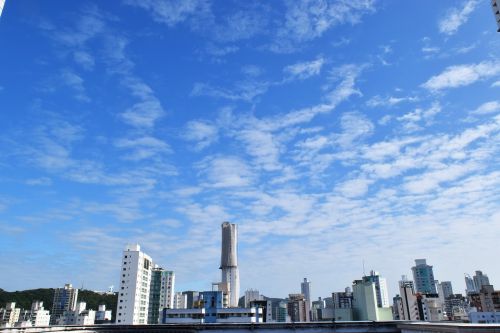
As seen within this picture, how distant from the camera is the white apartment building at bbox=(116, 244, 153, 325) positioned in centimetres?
9125

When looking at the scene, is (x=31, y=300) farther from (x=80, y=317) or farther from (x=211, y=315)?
(x=211, y=315)

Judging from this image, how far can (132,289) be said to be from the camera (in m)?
93.4

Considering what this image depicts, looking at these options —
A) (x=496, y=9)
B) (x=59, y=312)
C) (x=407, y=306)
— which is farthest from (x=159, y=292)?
(x=496, y=9)

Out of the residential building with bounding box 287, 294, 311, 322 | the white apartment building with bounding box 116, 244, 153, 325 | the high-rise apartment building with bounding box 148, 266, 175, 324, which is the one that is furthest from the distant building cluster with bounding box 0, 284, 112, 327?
the residential building with bounding box 287, 294, 311, 322

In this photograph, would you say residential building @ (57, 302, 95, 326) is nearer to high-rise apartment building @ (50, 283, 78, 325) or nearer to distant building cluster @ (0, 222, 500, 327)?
distant building cluster @ (0, 222, 500, 327)

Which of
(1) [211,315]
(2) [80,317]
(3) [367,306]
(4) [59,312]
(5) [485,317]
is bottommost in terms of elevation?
(5) [485,317]

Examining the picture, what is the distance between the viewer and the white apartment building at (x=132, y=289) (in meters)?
91.2

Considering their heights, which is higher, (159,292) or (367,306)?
(159,292)

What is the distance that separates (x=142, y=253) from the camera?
97.8 metres

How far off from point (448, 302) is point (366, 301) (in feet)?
407

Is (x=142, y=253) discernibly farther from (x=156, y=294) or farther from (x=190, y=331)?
(x=190, y=331)

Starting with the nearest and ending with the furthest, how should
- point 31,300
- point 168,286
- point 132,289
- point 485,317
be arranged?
point 485,317 < point 132,289 < point 168,286 < point 31,300

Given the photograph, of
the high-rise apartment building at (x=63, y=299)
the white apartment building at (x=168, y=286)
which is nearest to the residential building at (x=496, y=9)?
the white apartment building at (x=168, y=286)

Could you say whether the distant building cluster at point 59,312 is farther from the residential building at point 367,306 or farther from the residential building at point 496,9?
the residential building at point 496,9
